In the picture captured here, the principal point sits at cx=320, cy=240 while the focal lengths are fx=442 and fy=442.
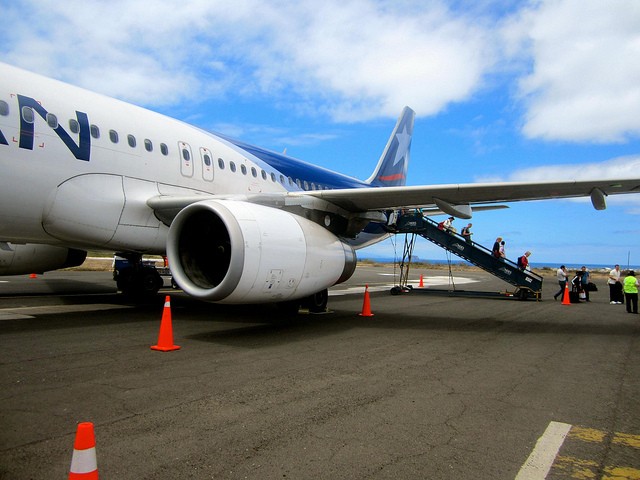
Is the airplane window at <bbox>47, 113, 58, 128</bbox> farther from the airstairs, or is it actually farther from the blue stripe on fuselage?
the airstairs

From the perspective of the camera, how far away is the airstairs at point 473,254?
15.8 metres

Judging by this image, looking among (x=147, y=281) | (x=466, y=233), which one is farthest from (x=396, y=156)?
(x=147, y=281)

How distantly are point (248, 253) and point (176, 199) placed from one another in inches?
106

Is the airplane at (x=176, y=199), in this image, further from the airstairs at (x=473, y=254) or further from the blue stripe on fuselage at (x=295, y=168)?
the airstairs at (x=473, y=254)

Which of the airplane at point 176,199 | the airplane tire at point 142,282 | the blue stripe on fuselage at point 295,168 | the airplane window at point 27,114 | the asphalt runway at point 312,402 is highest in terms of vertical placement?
the blue stripe on fuselage at point 295,168

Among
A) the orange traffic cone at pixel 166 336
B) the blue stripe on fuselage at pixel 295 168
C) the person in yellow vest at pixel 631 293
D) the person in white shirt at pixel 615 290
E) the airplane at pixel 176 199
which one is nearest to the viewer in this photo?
the orange traffic cone at pixel 166 336

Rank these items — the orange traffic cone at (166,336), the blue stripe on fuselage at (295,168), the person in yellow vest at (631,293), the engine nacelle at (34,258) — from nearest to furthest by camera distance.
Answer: the orange traffic cone at (166,336), the blue stripe on fuselage at (295,168), the engine nacelle at (34,258), the person in yellow vest at (631,293)

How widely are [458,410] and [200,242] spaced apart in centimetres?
470

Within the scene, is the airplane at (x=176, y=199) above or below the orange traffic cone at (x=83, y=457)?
above

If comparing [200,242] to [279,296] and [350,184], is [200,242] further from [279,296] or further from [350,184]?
[350,184]

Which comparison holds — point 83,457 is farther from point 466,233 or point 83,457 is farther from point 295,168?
point 466,233

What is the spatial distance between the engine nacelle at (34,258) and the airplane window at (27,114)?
5712 mm

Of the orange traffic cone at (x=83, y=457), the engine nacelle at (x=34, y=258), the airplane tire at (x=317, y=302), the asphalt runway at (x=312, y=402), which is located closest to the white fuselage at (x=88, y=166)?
the asphalt runway at (x=312, y=402)

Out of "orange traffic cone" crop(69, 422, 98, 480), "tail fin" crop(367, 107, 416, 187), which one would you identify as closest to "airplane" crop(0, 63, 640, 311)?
"orange traffic cone" crop(69, 422, 98, 480)
